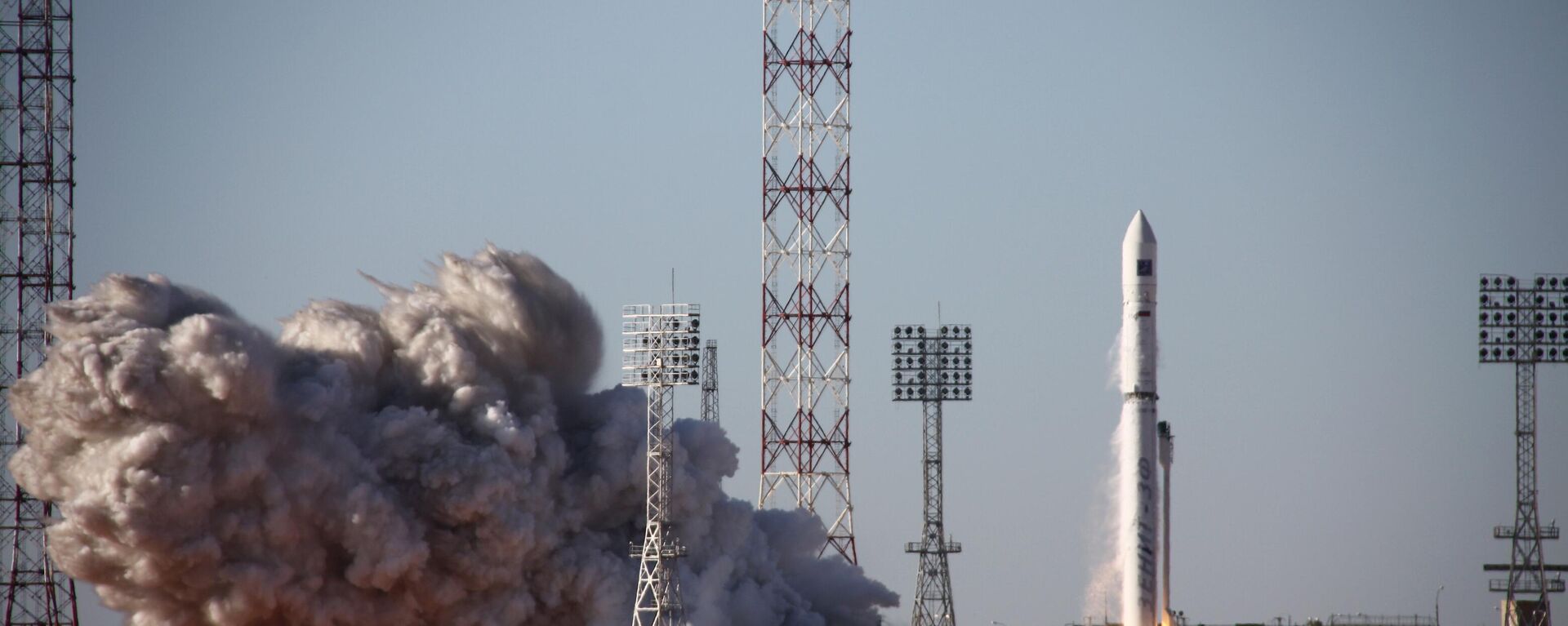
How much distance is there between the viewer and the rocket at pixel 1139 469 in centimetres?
8375

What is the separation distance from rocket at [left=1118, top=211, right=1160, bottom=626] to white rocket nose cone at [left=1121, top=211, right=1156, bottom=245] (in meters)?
0.97

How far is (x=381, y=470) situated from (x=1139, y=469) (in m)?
20.7

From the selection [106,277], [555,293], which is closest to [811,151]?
[555,293]

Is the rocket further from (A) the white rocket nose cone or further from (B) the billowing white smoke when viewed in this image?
(B) the billowing white smoke

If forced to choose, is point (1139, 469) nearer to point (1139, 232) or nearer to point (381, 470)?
point (1139, 232)

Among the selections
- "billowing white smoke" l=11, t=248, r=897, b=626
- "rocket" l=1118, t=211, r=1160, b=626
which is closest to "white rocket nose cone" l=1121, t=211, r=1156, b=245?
"rocket" l=1118, t=211, r=1160, b=626

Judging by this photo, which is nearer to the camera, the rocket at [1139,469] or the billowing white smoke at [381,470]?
the billowing white smoke at [381,470]

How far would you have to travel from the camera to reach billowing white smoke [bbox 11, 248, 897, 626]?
268 feet

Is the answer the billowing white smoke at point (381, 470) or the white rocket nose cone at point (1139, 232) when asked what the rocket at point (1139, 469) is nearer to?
the white rocket nose cone at point (1139, 232)

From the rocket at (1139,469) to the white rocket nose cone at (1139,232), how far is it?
3.18 ft

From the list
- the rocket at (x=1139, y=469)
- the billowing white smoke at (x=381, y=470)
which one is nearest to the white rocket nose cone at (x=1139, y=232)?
the rocket at (x=1139, y=469)

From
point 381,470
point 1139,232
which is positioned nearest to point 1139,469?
point 1139,232

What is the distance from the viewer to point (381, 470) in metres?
86.9

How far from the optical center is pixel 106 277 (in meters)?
83.6
